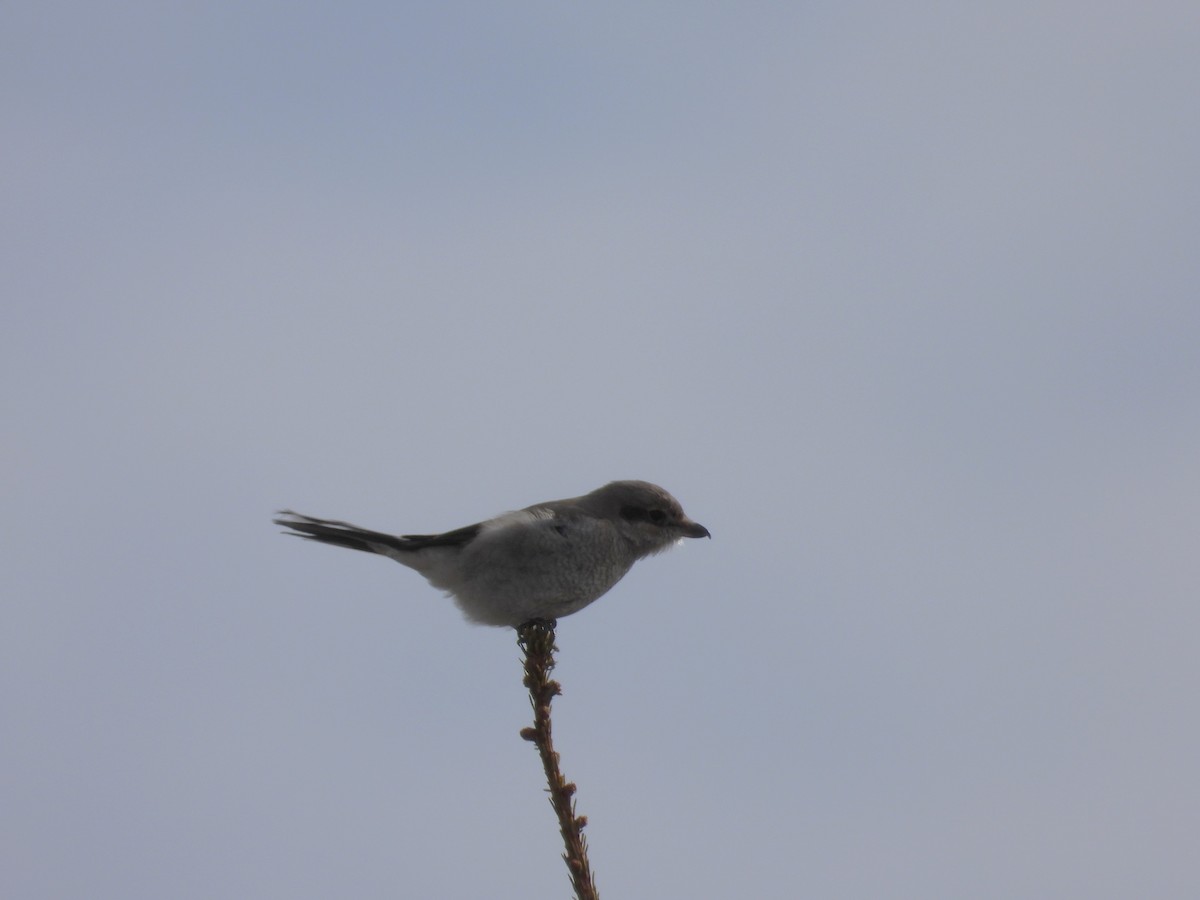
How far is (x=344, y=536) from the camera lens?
22.7ft

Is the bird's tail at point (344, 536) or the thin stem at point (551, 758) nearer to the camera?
the thin stem at point (551, 758)

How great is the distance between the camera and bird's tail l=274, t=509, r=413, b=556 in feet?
22.4

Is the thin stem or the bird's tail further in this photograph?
the bird's tail

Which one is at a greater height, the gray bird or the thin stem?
the gray bird

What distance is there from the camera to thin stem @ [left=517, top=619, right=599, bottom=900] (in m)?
4.16

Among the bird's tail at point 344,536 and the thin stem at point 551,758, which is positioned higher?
the bird's tail at point 344,536

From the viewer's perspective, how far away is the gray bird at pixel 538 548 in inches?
253

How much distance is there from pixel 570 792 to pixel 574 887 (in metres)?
0.33

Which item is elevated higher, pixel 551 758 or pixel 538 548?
pixel 538 548

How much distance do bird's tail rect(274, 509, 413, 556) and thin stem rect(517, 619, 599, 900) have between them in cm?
172

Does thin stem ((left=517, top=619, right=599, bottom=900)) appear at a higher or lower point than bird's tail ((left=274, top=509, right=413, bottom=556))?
lower

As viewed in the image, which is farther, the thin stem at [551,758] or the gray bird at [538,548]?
the gray bird at [538,548]

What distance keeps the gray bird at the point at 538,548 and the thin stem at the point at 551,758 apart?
3.08 feet

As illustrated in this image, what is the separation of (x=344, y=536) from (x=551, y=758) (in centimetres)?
280
